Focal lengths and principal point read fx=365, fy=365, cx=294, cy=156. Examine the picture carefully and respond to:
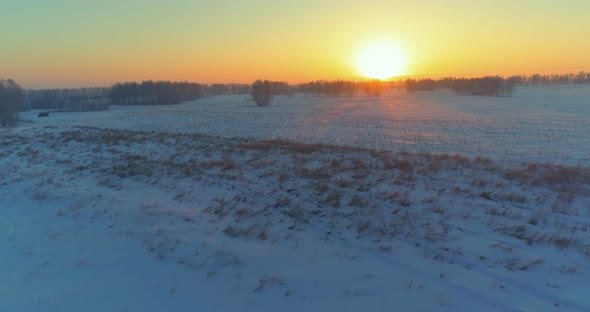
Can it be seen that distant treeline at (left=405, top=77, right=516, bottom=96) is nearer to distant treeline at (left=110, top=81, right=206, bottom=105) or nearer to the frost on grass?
distant treeline at (left=110, top=81, right=206, bottom=105)

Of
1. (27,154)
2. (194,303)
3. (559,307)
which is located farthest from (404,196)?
(27,154)

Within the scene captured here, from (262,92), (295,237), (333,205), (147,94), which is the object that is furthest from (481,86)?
(295,237)

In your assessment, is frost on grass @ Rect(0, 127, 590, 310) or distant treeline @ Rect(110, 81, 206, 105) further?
distant treeline @ Rect(110, 81, 206, 105)

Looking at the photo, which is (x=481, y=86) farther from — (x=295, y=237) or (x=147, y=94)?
(x=295, y=237)

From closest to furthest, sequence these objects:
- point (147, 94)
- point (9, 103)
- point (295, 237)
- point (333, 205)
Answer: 1. point (295, 237)
2. point (333, 205)
3. point (9, 103)
4. point (147, 94)

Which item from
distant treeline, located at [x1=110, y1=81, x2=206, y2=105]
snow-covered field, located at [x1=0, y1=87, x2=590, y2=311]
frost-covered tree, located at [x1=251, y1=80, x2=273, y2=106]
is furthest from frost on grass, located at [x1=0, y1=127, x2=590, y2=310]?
distant treeline, located at [x1=110, y1=81, x2=206, y2=105]

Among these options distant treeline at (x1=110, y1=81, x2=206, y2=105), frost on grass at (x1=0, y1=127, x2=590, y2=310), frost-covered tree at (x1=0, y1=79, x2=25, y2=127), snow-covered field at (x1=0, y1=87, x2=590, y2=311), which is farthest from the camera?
distant treeline at (x1=110, y1=81, x2=206, y2=105)

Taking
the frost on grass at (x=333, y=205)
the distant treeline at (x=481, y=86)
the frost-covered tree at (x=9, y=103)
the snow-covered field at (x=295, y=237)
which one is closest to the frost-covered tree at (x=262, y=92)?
the frost-covered tree at (x=9, y=103)

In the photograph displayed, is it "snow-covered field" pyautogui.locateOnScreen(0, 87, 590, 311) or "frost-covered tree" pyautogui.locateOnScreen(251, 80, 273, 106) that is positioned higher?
"frost-covered tree" pyautogui.locateOnScreen(251, 80, 273, 106)

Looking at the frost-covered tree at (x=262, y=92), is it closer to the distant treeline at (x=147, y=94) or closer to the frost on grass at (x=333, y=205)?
the distant treeline at (x=147, y=94)

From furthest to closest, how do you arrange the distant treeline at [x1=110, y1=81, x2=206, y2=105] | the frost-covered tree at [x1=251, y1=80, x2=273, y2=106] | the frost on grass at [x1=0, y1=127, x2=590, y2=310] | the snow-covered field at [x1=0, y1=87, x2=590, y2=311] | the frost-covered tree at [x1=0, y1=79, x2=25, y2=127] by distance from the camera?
the distant treeline at [x1=110, y1=81, x2=206, y2=105], the frost-covered tree at [x1=251, y1=80, x2=273, y2=106], the frost-covered tree at [x1=0, y1=79, x2=25, y2=127], the frost on grass at [x1=0, y1=127, x2=590, y2=310], the snow-covered field at [x1=0, y1=87, x2=590, y2=311]

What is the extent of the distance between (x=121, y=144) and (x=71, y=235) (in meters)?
12.7

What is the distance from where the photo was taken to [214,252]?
600 cm

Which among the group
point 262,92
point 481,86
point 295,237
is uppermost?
point 481,86
